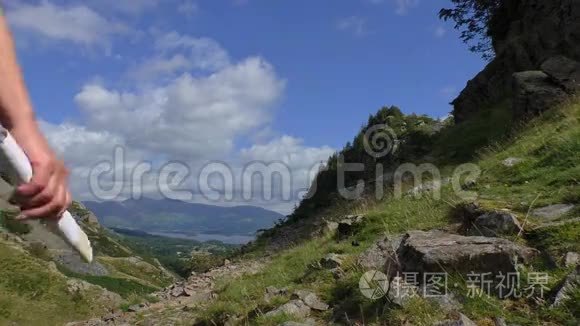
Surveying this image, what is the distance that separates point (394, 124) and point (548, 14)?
13.3 meters

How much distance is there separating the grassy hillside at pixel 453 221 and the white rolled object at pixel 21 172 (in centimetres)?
514

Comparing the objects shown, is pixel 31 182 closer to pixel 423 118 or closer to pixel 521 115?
pixel 521 115

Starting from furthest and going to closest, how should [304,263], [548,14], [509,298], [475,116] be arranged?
1. [475,116]
2. [548,14]
3. [304,263]
4. [509,298]

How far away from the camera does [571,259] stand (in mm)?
6109

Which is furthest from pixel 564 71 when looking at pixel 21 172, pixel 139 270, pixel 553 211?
pixel 139 270

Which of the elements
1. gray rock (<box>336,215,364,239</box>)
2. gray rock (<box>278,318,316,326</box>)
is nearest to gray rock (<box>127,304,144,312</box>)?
gray rock (<box>336,215,364,239</box>)

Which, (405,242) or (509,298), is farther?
(405,242)

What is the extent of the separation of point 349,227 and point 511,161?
4493 millimetres

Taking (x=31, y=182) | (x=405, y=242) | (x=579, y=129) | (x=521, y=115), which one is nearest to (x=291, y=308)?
(x=405, y=242)

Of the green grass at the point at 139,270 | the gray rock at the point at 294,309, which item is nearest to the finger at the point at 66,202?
the gray rock at the point at 294,309

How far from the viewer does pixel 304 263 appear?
11.6m

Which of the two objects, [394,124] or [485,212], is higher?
[394,124]

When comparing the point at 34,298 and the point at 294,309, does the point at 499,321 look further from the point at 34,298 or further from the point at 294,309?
the point at 34,298

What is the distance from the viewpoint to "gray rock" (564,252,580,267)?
19.7 ft
